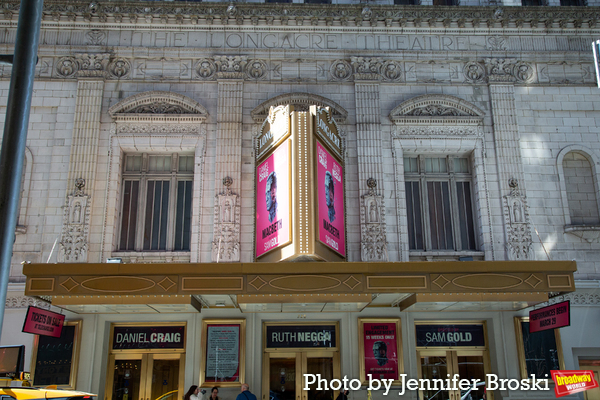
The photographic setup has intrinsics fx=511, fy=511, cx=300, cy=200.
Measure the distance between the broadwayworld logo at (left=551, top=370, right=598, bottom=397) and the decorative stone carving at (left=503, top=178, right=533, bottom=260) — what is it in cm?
349

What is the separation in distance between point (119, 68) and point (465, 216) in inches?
465

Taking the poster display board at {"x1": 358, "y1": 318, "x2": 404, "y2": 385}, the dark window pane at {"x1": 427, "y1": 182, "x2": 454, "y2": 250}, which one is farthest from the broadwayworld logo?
the dark window pane at {"x1": 427, "y1": 182, "x2": 454, "y2": 250}

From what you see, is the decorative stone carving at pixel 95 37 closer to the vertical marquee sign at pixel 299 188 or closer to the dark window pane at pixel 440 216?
the vertical marquee sign at pixel 299 188

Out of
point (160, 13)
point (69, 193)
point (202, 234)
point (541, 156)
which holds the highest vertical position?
point (160, 13)

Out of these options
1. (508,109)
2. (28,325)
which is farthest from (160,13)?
(508,109)

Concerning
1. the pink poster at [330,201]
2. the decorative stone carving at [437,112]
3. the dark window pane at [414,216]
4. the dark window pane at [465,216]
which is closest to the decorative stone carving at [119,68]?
the pink poster at [330,201]

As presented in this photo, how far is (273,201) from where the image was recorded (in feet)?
45.1

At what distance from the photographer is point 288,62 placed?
16.4m

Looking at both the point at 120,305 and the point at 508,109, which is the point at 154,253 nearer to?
the point at 120,305

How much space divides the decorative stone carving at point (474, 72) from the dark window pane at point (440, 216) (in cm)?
351

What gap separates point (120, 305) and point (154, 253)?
2534mm

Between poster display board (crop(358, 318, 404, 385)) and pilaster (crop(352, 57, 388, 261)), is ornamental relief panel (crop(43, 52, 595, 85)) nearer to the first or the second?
pilaster (crop(352, 57, 388, 261))

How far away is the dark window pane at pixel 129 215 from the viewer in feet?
50.5

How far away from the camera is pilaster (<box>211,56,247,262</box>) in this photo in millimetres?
14570
